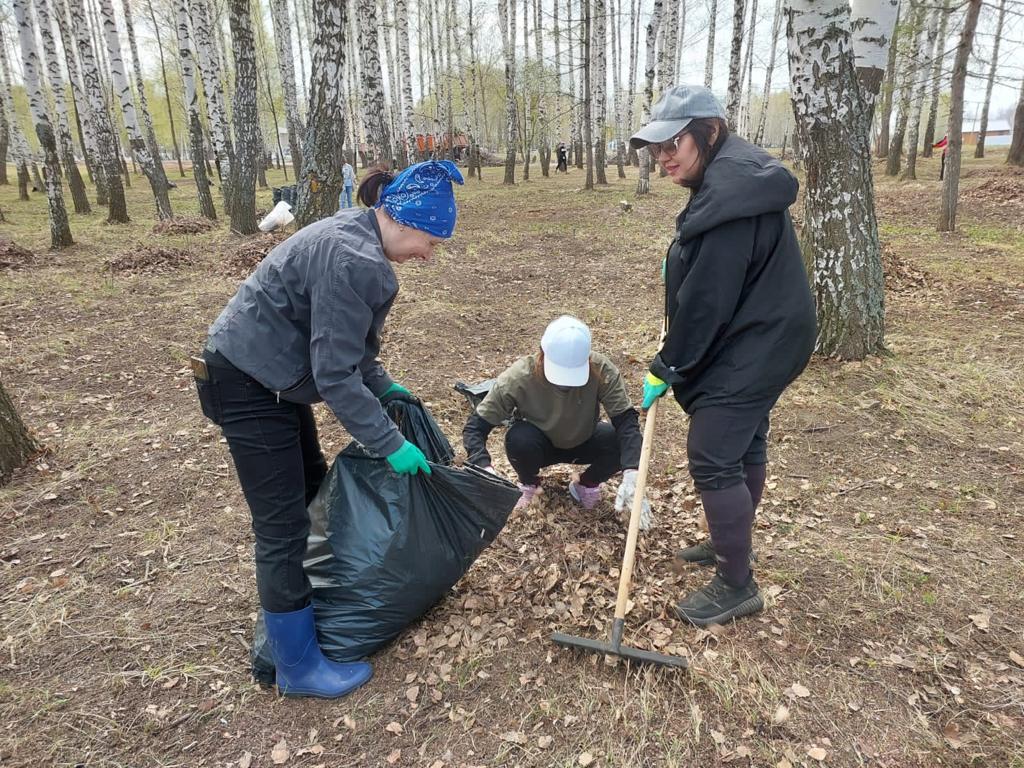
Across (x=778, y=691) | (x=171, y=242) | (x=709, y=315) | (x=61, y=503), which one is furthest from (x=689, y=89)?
(x=171, y=242)

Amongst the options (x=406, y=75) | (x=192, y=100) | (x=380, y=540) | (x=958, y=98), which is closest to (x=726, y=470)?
(x=380, y=540)

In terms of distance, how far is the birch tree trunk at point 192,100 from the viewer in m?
12.5

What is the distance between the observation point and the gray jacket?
1752mm

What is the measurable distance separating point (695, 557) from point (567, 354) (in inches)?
43.4

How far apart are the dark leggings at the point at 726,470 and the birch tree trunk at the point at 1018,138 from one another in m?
17.7

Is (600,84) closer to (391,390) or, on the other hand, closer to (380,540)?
(391,390)

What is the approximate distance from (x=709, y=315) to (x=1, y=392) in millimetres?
3845

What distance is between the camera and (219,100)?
13.5m

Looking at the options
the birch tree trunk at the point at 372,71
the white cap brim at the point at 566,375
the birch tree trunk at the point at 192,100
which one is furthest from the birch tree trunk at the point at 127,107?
the white cap brim at the point at 566,375

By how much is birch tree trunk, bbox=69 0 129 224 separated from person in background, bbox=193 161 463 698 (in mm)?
12480

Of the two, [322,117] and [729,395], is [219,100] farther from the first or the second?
[729,395]

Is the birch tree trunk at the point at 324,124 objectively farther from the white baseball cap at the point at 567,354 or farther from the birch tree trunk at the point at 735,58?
the birch tree trunk at the point at 735,58

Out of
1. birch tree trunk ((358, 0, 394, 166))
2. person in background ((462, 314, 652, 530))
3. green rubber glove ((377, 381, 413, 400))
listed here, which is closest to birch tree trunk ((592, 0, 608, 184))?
birch tree trunk ((358, 0, 394, 166))

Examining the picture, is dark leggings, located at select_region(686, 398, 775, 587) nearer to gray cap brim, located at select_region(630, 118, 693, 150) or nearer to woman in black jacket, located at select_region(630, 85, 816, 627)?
woman in black jacket, located at select_region(630, 85, 816, 627)
